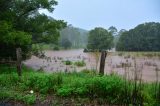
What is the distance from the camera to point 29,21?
22109 mm

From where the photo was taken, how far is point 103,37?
5731 cm

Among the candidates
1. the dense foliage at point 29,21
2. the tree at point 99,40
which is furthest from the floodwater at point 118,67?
the tree at point 99,40

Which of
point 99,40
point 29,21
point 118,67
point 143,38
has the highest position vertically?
point 29,21

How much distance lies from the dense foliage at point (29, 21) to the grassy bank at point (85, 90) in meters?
8.46

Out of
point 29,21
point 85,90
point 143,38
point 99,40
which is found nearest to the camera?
point 85,90

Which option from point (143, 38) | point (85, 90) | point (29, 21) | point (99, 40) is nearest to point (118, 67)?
point (29, 21)

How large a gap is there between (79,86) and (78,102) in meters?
0.82

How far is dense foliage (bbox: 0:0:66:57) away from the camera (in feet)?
66.4

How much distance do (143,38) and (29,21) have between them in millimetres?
31263

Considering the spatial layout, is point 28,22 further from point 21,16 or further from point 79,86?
point 79,86

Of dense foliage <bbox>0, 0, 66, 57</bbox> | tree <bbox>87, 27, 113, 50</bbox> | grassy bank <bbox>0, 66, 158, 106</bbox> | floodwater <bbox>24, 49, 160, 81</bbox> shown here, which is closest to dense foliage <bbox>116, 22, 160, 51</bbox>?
tree <bbox>87, 27, 113, 50</bbox>

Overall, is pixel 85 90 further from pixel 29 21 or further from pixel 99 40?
pixel 99 40

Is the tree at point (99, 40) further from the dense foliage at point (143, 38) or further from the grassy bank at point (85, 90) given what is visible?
the grassy bank at point (85, 90)

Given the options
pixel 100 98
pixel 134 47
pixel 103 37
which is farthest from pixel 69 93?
pixel 103 37
